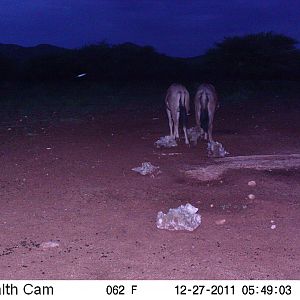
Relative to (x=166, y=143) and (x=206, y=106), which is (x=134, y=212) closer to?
(x=166, y=143)

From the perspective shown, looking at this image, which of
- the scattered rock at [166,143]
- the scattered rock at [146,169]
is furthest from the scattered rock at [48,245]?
the scattered rock at [166,143]

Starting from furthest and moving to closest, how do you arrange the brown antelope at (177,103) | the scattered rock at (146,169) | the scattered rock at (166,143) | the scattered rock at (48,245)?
1. the brown antelope at (177,103)
2. the scattered rock at (166,143)
3. the scattered rock at (146,169)
4. the scattered rock at (48,245)

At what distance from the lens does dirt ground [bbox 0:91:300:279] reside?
5301 millimetres

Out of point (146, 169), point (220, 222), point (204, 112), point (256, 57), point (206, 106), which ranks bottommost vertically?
point (220, 222)

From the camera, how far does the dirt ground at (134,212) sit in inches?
209

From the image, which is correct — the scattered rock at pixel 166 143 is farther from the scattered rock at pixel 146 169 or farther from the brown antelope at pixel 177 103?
the scattered rock at pixel 146 169

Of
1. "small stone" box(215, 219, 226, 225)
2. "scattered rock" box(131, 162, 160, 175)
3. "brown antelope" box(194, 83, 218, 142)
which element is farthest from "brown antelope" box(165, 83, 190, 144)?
"small stone" box(215, 219, 226, 225)

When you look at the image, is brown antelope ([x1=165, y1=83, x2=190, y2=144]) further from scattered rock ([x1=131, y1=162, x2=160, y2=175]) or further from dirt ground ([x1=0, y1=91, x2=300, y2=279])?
scattered rock ([x1=131, y1=162, x2=160, y2=175])

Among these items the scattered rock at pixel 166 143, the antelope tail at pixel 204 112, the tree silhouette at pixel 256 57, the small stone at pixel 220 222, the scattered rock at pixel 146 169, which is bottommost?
the small stone at pixel 220 222

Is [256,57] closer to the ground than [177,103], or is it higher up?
higher up

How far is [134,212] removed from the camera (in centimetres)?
694

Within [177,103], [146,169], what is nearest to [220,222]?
[146,169]

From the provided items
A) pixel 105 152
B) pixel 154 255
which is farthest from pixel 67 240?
pixel 105 152

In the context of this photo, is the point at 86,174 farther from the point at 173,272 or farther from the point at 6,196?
the point at 173,272
